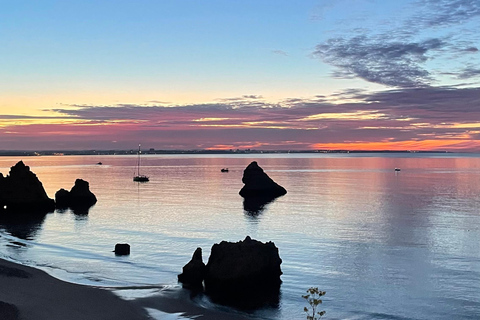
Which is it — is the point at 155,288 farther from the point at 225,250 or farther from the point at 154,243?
the point at 154,243

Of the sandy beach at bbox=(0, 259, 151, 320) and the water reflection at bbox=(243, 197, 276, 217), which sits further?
the water reflection at bbox=(243, 197, 276, 217)

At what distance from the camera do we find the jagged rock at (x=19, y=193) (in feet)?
252

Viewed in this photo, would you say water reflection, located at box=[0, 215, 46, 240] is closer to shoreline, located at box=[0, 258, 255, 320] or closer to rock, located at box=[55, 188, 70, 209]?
rock, located at box=[55, 188, 70, 209]

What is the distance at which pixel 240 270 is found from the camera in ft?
103

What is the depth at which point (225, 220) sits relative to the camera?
226ft

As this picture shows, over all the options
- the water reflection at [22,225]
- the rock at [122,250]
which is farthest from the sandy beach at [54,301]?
the water reflection at [22,225]

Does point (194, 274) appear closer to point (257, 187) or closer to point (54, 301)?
point (54, 301)

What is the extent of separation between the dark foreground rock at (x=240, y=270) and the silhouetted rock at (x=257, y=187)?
74.0m

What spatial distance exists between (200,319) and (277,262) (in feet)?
31.8

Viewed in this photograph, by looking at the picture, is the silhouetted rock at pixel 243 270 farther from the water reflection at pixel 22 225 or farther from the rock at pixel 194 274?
the water reflection at pixel 22 225

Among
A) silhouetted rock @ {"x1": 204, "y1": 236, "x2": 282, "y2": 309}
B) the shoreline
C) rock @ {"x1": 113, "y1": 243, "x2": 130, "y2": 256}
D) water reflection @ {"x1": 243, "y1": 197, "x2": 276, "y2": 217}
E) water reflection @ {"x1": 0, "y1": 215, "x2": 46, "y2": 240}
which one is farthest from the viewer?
water reflection @ {"x1": 243, "y1": 197, "x2": 276, "y2": 217}

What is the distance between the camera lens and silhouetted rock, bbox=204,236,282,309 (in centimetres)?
3072

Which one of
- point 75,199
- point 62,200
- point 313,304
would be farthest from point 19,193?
point 313,304

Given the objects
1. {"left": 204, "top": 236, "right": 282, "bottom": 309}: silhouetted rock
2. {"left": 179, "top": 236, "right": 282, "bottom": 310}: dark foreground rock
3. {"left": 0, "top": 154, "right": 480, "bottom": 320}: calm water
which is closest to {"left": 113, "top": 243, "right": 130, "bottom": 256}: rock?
{"left": 0, "top": 154, "right": 480, "bottom": 320}: calm water
